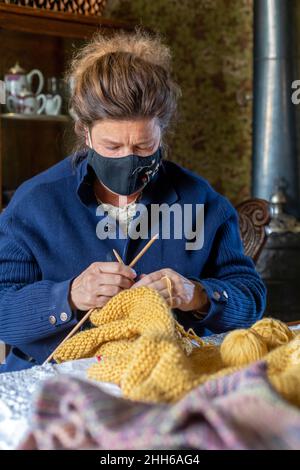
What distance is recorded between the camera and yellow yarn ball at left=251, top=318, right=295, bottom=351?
1.24m

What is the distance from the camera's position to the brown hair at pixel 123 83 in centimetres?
164

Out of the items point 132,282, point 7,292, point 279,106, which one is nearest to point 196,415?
point 132,282

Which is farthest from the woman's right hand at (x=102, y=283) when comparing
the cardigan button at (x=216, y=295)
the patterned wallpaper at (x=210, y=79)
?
the patterned wallpaper at (x=210, y=79)

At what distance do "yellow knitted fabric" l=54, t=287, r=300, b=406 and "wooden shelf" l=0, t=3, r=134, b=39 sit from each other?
6.62ft

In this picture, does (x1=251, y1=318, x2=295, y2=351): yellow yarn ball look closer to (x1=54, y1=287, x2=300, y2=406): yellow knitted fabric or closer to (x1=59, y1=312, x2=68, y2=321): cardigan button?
(x1=54, y1=287, x2=300, y2=406): yellow knitted fabric

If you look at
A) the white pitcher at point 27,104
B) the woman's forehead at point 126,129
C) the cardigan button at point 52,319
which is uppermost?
the white pitcher at point 27,104

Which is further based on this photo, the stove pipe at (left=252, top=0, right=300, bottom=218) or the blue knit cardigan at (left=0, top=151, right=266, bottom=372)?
the stove pipe at (left=252, top=0, right=300, bottom=218)

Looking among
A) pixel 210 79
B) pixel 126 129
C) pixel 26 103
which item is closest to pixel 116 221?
pixel 126 129

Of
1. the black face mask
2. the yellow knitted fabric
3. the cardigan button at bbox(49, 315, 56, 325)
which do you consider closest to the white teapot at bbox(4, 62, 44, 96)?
the black face mask

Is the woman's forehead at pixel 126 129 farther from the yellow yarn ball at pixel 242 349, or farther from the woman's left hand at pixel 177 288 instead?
the yellow yarn ball at pixel 242 349

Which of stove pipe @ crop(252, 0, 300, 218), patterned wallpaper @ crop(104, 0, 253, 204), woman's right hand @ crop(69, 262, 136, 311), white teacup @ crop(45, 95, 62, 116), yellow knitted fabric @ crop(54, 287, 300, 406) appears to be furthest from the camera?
patterned wallpaper @ crop(104, 0, 253, 204)

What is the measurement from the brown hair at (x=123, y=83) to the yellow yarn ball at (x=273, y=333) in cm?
60

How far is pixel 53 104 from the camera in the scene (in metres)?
3.39

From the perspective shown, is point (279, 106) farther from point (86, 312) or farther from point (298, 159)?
point (86, 312)
